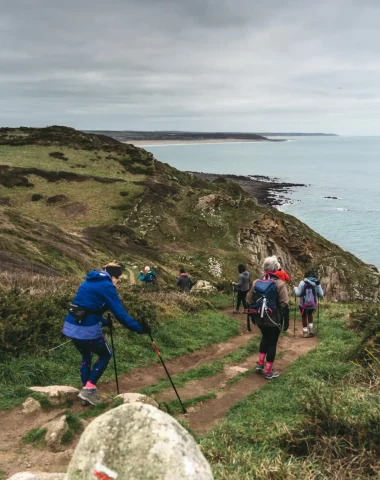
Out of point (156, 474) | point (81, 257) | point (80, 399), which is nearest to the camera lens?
point (156, 474)

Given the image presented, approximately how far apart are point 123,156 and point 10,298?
4760 centimetres

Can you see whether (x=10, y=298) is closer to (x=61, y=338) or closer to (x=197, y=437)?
(x=61, y=338)

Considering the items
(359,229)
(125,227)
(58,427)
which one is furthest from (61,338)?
(359,229)

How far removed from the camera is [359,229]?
67562mm

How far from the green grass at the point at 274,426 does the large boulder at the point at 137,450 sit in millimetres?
1902

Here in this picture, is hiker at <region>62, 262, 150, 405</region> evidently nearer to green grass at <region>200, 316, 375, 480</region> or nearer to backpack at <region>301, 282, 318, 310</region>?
green grass at <region>200, 316, 375, 480</region>

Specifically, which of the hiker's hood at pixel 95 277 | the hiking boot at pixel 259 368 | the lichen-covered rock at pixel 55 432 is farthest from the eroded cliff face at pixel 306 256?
the lichen-covered rock at pixel 55 432

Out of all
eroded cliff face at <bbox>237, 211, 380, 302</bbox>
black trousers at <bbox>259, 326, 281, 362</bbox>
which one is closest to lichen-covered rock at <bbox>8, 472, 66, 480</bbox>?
black trousers at <bbox>259, 326, 281, 362</bbox>

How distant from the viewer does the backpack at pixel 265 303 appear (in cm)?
852

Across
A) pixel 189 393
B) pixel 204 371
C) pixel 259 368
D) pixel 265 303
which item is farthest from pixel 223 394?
pixel 265 303

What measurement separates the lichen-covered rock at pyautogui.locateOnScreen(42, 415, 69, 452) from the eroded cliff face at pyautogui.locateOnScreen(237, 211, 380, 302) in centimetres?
2751

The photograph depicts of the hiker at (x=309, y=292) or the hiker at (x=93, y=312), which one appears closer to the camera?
the hiker at (x=93, y=312)

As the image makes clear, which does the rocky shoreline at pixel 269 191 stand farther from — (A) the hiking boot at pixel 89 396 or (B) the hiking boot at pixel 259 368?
(A) the hiking boot at pixel 89 396

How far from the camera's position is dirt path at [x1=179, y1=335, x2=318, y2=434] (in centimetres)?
691
